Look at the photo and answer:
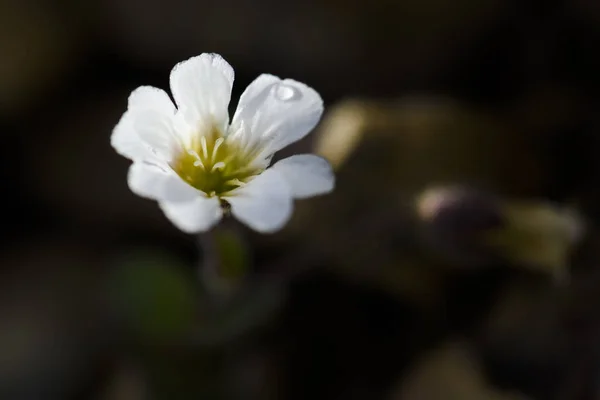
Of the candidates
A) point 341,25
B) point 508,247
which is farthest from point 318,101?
point 341,25

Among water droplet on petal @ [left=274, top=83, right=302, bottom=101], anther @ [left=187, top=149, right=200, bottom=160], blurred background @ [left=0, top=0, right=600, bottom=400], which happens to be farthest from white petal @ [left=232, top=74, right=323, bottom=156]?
blurred background @ [left=0, top=0, right=600, bottom=400]

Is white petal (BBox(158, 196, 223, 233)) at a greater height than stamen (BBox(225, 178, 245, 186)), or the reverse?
white petal (BBox(158, 196, 223, 233))

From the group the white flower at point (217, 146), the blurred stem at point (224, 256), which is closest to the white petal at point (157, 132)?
A: the white flower at point (217, 146)

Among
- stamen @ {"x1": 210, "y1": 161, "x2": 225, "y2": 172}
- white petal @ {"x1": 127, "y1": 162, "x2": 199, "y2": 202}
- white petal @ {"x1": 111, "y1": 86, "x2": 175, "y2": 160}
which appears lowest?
stamen @ {"x1": 210, "y1": 161, "x2": 225, "y2": 172}

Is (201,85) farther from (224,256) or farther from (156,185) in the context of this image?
(224,256)

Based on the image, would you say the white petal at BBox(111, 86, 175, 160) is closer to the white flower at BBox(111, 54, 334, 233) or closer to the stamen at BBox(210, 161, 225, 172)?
the white flower at BBox(111, 54, 334, 233)

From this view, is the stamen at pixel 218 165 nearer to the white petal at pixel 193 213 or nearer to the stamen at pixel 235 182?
the stamen at pixel 235 182

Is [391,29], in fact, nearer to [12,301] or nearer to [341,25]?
[341,25]
